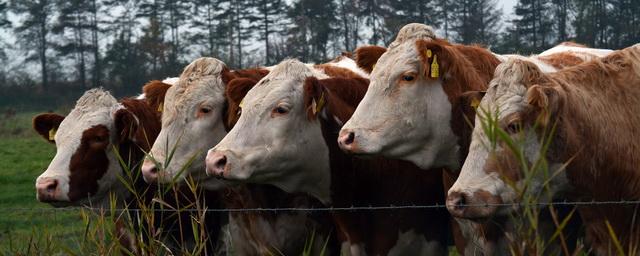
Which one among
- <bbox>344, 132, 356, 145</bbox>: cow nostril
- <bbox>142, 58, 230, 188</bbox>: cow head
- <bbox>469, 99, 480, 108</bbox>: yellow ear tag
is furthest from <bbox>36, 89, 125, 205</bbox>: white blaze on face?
<bbox>469, 99, 480, 108</bbox>: yellow ear tag

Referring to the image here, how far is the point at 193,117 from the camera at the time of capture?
7852 mm

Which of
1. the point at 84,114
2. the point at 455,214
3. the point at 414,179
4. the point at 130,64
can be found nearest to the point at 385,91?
the point at 414,179

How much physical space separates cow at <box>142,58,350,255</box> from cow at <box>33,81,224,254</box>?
340mm

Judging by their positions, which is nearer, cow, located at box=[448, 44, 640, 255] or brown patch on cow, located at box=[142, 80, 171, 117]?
cow, located at box=[448, 44, 640, 255]

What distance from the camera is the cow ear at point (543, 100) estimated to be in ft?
18.4

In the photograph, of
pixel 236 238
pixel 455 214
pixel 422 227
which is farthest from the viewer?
pixel 236 238

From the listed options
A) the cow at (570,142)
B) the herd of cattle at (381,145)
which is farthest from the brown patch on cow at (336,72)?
the cow at (570,142)

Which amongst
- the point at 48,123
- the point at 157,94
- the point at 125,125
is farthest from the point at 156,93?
the point at 48,123

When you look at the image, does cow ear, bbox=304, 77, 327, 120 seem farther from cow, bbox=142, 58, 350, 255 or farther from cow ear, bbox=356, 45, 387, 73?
cow ear, bbox=356, 45, 387, 73

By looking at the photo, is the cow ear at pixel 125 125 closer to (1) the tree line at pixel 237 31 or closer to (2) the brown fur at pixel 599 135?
(2) the brown fur at pixel 599 135

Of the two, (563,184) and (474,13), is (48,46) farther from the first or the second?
(563,184)

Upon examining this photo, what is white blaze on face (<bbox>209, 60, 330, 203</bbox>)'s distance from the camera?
6.89 meters

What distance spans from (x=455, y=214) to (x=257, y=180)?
6.18 ft

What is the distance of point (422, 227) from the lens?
7223 mm
